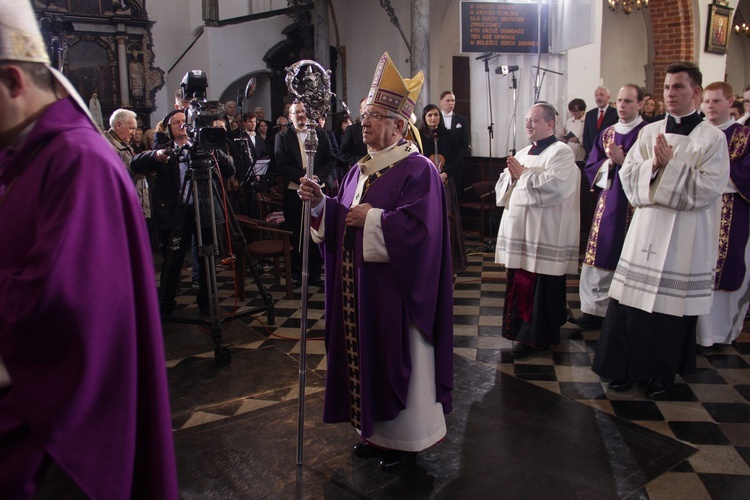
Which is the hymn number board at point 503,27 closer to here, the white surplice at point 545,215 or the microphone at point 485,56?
the microphone at point 485,56

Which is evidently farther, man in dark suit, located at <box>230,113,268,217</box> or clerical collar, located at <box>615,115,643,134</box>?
man in dark suit, located at <box>230,113,268,217</box>

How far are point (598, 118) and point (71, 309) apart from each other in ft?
24.2

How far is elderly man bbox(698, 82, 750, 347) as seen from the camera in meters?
4.42

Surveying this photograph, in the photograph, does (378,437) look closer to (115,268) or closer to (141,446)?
(141,446)

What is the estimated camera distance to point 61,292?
131 centimetres

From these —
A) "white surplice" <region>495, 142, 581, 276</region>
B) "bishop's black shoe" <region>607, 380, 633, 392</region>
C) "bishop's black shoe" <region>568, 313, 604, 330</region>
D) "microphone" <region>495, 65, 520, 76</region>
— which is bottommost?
"bishop's black shoe" <region>607, 380, 633, 392</region>

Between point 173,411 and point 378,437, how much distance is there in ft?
4.50

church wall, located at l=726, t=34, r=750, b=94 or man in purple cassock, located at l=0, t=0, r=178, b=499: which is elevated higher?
church wall, located at l=726, t=34, r=750, b=94

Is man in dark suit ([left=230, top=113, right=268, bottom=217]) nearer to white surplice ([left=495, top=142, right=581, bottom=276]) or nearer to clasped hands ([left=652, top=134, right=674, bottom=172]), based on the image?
white surplice ([left=495, top=142, right=581, bottom=276])

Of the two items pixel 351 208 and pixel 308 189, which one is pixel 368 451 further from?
pixel 308 189

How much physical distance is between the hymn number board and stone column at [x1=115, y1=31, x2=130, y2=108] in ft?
32.6

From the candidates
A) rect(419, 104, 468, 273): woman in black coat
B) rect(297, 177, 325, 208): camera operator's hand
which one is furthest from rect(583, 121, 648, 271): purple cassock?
rect(297, 177, 325, 208): camera operator's hand

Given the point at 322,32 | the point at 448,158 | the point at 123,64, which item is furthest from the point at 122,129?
the point at 123,64

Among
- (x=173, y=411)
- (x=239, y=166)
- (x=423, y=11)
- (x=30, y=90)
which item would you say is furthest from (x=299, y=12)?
(x=30, y=90)
